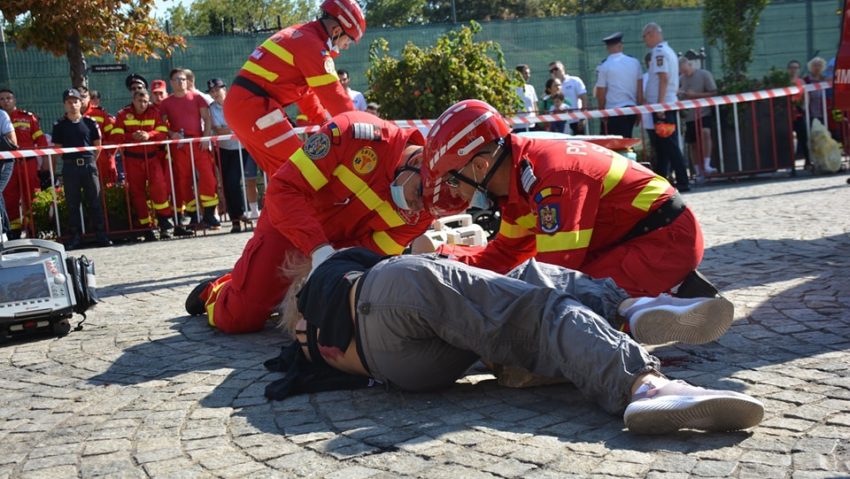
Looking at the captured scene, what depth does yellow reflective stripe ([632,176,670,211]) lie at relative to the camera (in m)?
4.70

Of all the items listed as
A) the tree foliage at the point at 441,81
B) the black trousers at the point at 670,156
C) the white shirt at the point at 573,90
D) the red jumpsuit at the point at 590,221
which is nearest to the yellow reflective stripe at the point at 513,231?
the red jumpsuit at the point at 590,221

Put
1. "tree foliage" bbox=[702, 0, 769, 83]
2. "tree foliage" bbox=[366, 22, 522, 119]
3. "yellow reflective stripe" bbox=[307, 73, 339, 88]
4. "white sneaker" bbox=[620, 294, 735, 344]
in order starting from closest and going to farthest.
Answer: "white sneaker" bbox=[620, 294, 735, 344], "yellow reflective stripe" bbox=[307, 73, 339, 88], "tree foliage" bbox=[366, 22, 522, 119], "tree foliage" bbox=[702, 0, 769, 83]

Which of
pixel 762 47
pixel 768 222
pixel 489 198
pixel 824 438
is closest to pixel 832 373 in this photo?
pixel 824 438

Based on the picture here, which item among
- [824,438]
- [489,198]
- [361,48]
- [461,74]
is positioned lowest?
[824,438]

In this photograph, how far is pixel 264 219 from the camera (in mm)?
5961

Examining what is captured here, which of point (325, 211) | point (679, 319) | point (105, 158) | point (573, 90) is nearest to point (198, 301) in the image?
point (325, 211)

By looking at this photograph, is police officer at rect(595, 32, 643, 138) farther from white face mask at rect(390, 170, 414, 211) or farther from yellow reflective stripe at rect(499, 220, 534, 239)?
yellow reflective stripe at rect(499, 220, 534, 239)

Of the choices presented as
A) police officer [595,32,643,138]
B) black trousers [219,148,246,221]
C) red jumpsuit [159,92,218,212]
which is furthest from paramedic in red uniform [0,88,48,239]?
police officer [595,32,643,138]

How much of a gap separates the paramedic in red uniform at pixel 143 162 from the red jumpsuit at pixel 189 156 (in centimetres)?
22

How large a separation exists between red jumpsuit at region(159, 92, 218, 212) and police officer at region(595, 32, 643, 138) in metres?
5.37

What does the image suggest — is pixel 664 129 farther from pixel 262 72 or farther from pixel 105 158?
pixel 262 72

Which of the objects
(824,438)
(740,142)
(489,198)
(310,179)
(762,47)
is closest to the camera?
(824,438)

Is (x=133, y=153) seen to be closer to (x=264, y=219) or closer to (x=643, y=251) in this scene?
(x=264, y=219)

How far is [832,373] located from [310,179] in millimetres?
2747
